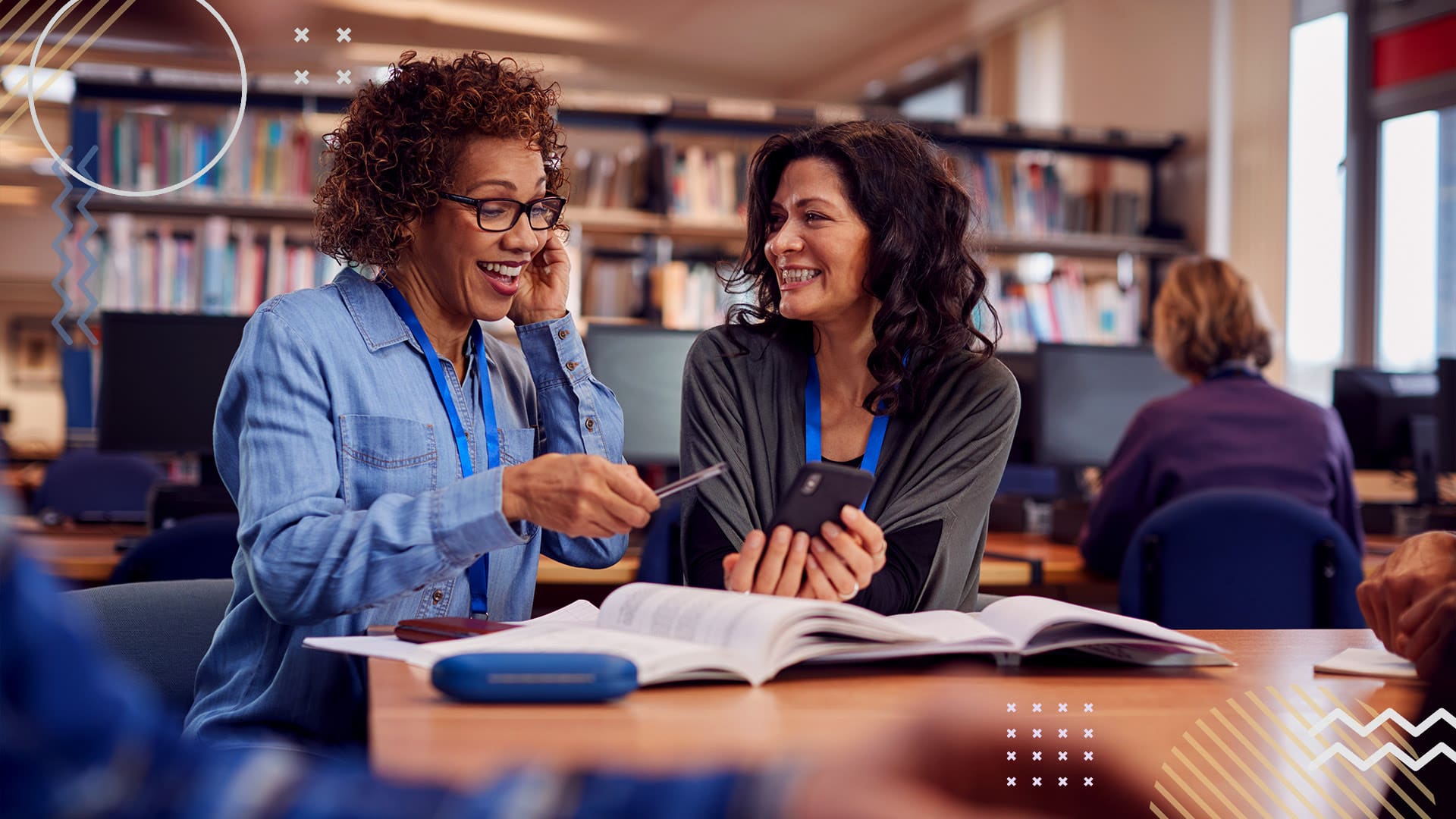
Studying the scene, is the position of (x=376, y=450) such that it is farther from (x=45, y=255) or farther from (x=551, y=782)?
(x=45, y=255)

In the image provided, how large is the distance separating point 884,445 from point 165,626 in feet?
2.98

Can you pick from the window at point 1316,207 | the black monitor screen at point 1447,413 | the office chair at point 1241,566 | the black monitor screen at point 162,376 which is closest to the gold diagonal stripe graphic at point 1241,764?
the office chair at point 1241,566

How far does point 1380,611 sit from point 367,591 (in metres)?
0.93

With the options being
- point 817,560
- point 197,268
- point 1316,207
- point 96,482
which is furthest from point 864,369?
point 1316,207

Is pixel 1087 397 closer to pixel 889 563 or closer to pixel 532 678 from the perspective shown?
pixel 889 563

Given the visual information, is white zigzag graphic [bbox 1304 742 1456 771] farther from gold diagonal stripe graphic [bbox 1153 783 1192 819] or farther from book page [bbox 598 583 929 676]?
book page [bbox 598 583 929 676]

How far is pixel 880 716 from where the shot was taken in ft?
2.67

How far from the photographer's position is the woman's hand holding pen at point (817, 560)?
3.78ft

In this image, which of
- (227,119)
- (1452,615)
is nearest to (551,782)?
(1452,615)

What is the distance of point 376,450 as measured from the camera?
1346mm

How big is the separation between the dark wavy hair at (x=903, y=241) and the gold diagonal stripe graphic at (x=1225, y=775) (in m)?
0.94

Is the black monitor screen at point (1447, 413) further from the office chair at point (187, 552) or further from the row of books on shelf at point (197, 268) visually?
the row of books on shelf at point (197, 268)

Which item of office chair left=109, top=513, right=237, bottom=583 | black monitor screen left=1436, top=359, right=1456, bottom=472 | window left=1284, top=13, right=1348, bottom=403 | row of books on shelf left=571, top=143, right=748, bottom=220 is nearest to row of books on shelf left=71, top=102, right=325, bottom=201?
row of books on shelf left=571, top=143, right=748, bottom=220

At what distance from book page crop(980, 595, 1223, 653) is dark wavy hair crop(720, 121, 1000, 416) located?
2.28ft
